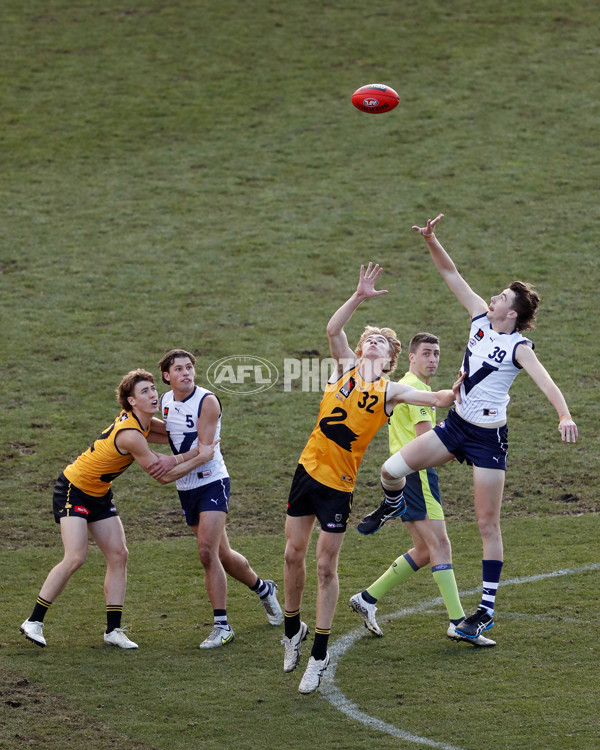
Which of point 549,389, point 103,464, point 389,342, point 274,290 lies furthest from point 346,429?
point 274,290

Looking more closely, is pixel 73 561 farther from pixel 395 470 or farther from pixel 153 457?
pixel 395 470

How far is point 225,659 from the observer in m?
6.98

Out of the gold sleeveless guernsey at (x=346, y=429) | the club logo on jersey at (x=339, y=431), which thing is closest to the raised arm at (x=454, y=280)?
the gold sleeveless guernsey at (x=346, y=429)

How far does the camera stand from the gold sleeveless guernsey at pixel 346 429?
6.50 m

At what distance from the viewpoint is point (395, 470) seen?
7.00 m

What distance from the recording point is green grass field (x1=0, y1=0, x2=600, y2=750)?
638 cm

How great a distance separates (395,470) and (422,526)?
0.59 meters

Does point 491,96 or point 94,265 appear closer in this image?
point 94,265

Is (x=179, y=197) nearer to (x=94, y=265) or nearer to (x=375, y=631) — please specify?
(x=94, y=265)

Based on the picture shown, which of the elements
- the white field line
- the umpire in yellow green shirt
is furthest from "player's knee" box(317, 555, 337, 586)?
the umpire in yellow green shirt

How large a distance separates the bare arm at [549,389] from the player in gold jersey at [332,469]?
78 cm

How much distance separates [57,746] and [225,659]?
5.36 feet

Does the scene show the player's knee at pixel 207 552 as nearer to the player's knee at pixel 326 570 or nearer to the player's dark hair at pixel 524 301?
the player's knee at pixel 326 570

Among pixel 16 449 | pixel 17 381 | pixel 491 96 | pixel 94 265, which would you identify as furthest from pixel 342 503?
pixel 491 96
